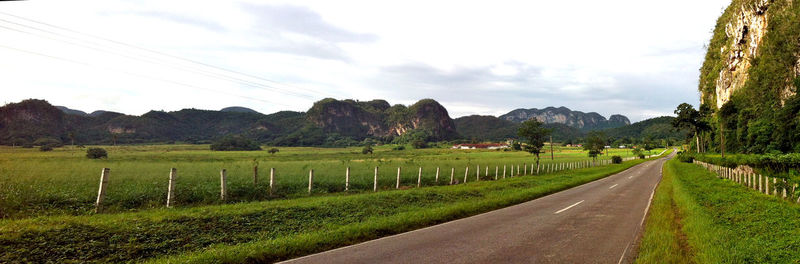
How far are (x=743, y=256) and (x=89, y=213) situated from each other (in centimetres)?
1825

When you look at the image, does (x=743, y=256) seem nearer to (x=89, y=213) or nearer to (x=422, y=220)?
(x=422, y=220)

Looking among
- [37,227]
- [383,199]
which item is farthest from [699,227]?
[37,227]

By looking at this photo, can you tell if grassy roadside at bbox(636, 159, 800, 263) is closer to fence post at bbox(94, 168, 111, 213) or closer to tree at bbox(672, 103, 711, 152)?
fence post at bbox(94, 168, 111, 213)

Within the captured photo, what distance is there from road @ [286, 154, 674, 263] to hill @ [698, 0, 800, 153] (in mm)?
50350

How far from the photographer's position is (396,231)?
9.91 metres

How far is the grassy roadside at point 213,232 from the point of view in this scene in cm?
714

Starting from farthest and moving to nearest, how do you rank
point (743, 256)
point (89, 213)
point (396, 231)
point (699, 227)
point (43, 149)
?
1. point (43, 149)
2. point (89, 213)
3. point (396, 231)
4. point (699, 227)
5. point (743, 256)

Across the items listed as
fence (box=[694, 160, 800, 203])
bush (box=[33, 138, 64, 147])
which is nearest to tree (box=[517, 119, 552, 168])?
fence (box=[694, 160, 800, 203])

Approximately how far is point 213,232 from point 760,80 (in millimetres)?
93669

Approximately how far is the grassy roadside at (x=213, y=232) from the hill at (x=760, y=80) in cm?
5538

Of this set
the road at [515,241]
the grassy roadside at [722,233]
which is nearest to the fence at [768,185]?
the grassy roadside at [722,233]

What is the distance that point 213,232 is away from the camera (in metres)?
9.29

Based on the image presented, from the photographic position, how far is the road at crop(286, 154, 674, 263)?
696cm

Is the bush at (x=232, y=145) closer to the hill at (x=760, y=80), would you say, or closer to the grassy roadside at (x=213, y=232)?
the grassy roadside at (x=213, y=232)
